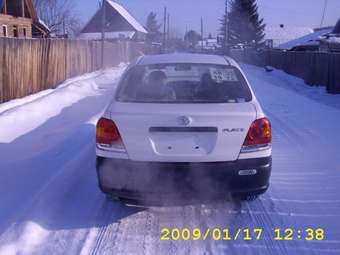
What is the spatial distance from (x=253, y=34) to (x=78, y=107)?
54.4 meters

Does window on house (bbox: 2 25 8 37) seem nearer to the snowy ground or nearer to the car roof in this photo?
Result: the snowy ground

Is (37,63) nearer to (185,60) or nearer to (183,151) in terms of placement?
(185,60)

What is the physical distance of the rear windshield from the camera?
425cm

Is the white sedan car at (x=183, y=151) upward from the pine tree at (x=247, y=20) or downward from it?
downward

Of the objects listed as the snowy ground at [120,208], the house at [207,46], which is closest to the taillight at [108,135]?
the snowy ground at [120,208]

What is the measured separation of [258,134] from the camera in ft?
12.6

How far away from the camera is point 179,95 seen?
4.43 meters

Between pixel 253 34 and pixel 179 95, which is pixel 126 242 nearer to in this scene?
pixel 179 95

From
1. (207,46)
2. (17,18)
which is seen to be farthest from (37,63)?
(207,46)

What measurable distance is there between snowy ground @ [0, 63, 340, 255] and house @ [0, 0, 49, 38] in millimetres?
18025

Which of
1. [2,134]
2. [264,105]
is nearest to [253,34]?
[264,105]

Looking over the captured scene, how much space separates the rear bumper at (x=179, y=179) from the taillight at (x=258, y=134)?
0.15 m

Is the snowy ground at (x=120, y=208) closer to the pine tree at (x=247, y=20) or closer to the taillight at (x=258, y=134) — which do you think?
the taillight at (x=258, y=134)

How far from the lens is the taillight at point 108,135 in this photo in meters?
3.81
